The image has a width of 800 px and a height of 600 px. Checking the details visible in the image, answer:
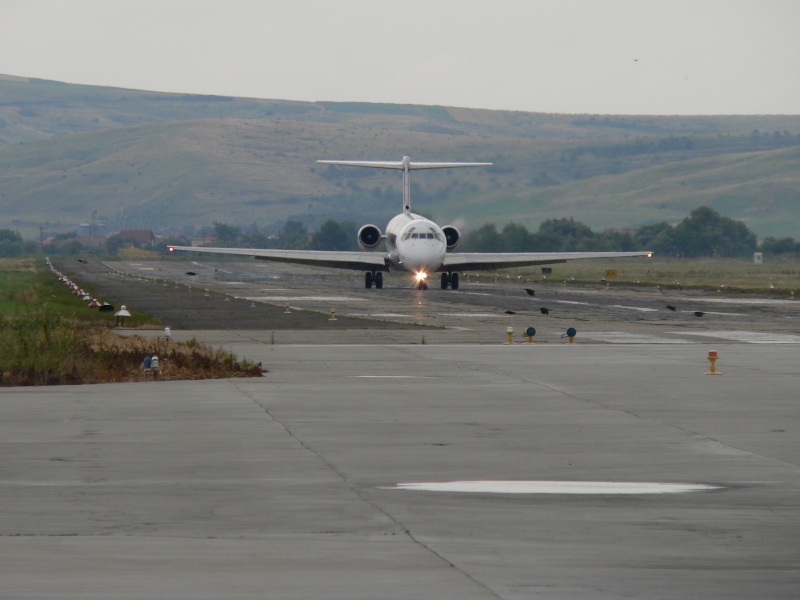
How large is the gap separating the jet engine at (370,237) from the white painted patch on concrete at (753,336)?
33678 millimetres

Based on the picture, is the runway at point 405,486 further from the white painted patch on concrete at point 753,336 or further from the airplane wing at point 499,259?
the airplane wing at point 499,259

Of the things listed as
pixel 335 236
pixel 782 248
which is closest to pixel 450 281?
pixel 335 236

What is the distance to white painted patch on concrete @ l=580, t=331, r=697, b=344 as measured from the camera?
34438 millimetres

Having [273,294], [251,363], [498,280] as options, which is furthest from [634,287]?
[251,363]

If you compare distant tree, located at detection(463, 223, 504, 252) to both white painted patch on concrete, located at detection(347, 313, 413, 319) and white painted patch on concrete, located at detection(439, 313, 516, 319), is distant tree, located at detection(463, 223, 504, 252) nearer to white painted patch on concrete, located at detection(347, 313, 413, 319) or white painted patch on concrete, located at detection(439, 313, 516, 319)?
white painted patch on concrete, located at detection(439, 313, 516, 319)

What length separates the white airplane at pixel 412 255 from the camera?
212 feet

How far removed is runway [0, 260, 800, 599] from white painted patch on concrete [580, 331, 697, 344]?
30.5 ft

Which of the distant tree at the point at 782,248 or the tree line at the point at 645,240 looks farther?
the distant tree at the point at 782,248

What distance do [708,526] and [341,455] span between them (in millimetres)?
5085

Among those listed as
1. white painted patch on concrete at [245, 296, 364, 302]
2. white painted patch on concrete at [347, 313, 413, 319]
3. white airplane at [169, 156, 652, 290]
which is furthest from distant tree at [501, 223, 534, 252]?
white painted patch on concrete at [347, 313, 413, 319]

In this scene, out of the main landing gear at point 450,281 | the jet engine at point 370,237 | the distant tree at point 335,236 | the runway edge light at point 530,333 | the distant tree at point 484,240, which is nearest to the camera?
the runway edge light at point 530,333

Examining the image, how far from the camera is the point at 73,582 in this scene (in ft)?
29.3

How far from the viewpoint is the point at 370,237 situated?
70.8 metres

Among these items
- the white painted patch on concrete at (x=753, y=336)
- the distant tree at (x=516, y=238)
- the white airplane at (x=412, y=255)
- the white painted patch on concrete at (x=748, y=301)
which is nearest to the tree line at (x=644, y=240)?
the distant tree at (x=516, y=238)
